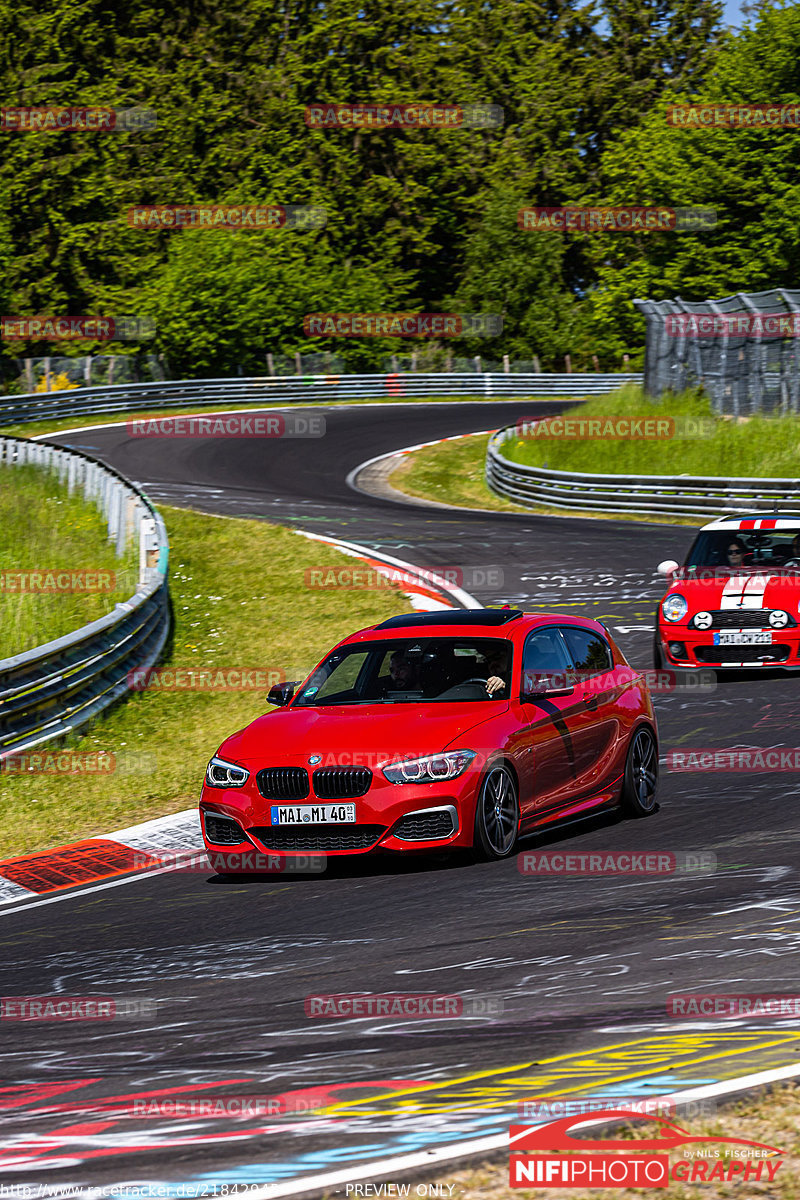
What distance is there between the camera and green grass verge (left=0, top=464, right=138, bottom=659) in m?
16.4

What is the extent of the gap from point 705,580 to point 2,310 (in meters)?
52.9

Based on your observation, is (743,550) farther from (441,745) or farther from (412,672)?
(441,745)

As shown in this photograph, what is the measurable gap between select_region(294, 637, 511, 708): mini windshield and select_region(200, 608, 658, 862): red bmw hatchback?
0.01 metres

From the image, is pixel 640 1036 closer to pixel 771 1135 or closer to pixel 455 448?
pixel 771 1135

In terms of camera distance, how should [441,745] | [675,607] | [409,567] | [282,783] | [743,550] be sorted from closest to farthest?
1. [441,745]
2. [282,783]
3. [675,607]
4. [743,550]
5. [409,567]

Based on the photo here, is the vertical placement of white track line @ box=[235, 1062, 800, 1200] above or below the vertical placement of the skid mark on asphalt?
above

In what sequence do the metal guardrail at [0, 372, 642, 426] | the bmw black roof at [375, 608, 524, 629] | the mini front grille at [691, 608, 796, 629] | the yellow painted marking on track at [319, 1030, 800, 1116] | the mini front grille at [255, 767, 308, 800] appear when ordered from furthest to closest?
the metal guardrail at [0, 372, 642, 426]
the mini front grille at [691, 608, 796, 629]
the bmw black roof at [375, 608, 524, 629]
the mini front grille at [255, 767, 308, 800]
the yellow painted marking on track at [319, 1030, 800, 1116]

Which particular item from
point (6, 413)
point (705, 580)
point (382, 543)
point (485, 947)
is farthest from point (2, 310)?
point (485, 947)

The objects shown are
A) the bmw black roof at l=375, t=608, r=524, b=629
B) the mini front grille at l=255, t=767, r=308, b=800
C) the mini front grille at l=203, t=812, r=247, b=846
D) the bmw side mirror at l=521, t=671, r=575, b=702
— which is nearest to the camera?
the mini front grille at l=255, t=767, r=308, b=800

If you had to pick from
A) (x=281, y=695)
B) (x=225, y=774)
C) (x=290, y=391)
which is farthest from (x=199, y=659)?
(x=290, y=391)

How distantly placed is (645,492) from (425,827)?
2246cm

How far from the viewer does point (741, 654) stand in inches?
611

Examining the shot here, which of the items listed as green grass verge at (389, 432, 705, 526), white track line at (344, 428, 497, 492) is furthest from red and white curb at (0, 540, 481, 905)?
white track line at (344, 428, 497, 492)

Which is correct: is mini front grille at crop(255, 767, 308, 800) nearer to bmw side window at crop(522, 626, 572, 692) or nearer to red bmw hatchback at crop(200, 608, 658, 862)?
red bmw hatchback at crop(200, 608, 658, 862)
